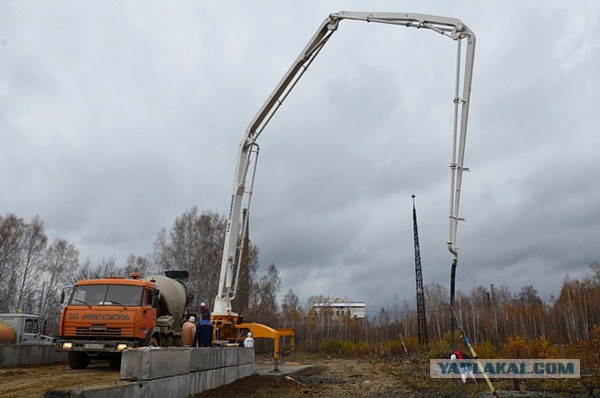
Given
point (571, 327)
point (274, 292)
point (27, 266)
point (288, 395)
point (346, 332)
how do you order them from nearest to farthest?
point (288, 395)
point (27, 266)
point (571, 327)
point (346, 332)
point (274, 292)

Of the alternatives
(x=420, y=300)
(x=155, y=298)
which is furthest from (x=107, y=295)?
(x=420, y=300)

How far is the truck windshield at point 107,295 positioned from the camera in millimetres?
12398

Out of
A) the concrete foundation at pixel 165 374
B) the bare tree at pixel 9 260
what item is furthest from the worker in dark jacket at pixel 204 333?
the bare tree at pixel 9 260

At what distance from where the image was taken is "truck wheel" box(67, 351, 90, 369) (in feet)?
41.2

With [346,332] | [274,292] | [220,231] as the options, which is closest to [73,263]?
[220,231]

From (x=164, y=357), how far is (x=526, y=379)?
36.9 feet

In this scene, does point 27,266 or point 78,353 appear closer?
point 78,353

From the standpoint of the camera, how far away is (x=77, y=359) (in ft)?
41.4

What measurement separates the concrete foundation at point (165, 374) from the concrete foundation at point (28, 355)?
6376 mm

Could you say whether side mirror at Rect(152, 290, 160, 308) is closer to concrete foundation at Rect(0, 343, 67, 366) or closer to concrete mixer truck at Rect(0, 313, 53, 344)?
concrete foundation at Rect(0, 343, 67, 366)

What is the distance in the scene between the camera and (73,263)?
45906 millimetres

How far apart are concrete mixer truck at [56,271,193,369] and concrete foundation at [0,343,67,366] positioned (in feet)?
8.41

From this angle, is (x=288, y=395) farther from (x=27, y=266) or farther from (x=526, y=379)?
(x=27, y=266)

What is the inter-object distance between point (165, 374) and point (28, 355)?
811 cm
